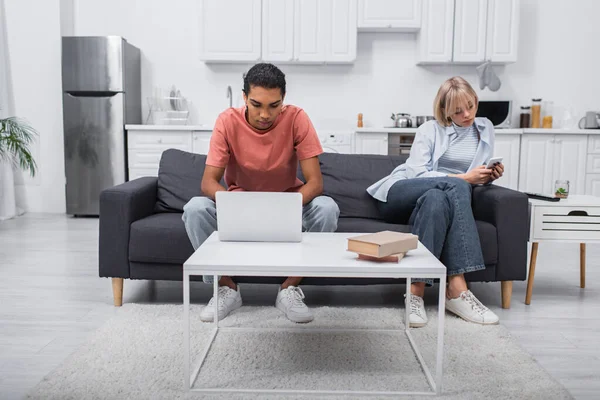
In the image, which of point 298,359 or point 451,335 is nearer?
point 298,359

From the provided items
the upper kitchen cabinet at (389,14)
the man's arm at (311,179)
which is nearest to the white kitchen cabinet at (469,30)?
the upper kitchen cabinet at (389,14)

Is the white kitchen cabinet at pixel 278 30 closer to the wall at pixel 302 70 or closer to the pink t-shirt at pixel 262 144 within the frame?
the wall at pixel 302 70

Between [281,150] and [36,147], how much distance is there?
12.1 feet

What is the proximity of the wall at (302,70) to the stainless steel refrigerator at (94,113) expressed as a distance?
388 mm

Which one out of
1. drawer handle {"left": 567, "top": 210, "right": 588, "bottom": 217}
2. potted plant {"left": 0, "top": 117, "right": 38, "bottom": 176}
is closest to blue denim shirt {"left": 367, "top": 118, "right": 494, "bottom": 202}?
drawer handle {"left": 567, "top": 210, "right": 588, "bottom": 217}

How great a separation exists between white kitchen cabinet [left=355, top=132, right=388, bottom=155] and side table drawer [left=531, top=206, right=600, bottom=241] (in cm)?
242

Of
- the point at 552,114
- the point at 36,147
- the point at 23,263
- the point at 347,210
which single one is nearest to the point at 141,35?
the point at 36,147

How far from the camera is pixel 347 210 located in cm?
263

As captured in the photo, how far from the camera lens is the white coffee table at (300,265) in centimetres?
146

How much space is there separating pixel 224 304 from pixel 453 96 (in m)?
1.27

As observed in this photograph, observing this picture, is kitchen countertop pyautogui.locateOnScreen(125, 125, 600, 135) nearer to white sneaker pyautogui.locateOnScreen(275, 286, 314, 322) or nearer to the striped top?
the striped top

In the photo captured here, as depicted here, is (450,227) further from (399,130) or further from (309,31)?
(309,31)

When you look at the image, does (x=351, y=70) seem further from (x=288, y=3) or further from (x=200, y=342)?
(x=200, y=342)

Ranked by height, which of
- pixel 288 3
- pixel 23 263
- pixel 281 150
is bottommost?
pixel 23 263
